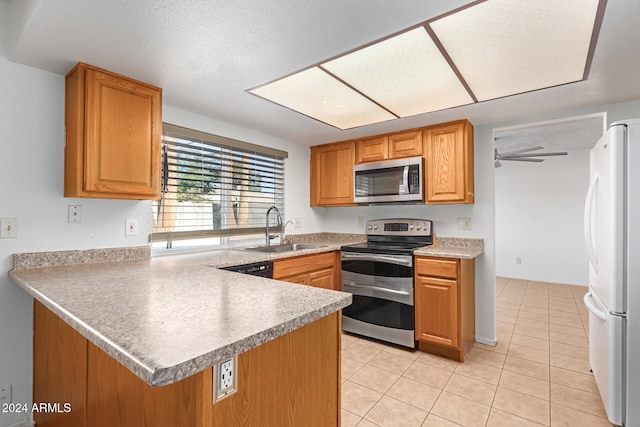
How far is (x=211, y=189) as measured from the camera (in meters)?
2.79

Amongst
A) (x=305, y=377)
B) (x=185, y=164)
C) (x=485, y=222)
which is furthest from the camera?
(x=485, y=222)

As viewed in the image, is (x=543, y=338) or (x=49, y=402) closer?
(x=49, y=402)

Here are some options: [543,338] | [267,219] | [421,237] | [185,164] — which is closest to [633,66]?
[421,237]

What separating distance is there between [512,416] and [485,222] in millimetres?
1629

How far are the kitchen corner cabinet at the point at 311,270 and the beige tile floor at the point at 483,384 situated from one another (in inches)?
23.7

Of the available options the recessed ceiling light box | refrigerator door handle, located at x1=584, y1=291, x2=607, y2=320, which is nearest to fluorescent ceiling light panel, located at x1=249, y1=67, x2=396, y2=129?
the recessed ceiling light box

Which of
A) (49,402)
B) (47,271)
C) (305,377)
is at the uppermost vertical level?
(47,271)

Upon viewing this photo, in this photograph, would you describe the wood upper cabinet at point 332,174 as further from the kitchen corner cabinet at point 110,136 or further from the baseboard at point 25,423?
the baseboard at point 25,423

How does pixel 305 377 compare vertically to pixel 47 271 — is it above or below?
below

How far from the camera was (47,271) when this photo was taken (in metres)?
1.67

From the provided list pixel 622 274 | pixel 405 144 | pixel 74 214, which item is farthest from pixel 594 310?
pixel 74 214

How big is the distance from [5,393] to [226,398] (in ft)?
5.87

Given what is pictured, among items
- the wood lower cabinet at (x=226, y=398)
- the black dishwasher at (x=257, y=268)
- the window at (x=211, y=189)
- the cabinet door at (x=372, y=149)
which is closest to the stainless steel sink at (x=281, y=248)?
the window at (x=211, y=189)

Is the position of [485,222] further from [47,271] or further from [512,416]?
[47,271]
